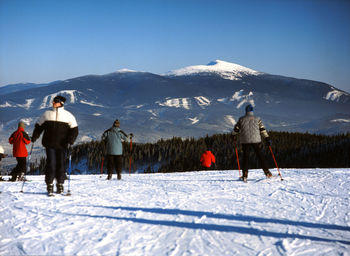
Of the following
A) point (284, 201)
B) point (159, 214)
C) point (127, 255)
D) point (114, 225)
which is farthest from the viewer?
point (284, 201)

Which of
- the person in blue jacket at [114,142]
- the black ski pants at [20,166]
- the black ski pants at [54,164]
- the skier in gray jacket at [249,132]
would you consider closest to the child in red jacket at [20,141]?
the black ski pants at [20,166]

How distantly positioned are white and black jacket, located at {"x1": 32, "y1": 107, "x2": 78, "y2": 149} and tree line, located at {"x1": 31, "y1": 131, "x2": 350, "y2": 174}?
11502 millimetres

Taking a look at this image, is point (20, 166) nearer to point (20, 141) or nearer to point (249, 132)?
point (20, 141)

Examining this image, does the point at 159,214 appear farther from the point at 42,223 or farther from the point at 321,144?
the point at 321,144

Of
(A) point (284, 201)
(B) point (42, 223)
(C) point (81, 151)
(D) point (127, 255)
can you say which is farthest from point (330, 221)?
(C) point (81, 151)

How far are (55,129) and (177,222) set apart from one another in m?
3.06

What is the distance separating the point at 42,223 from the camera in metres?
4.52

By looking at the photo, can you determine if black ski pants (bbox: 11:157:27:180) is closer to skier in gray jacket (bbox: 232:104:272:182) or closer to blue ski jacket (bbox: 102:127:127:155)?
blue ski jacket (bbox: 102:127:127:155)

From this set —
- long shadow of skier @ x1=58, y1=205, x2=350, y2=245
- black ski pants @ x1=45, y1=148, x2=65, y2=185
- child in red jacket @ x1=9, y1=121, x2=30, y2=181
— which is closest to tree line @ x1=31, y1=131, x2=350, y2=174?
child in red jacket @ x1=9, y1=121, x2=30, y2=181

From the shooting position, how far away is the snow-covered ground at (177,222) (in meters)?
3.66

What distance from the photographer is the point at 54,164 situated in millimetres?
6496

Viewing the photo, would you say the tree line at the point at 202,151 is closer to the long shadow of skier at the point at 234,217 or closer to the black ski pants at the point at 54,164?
the black ski pants at the point at 54,164

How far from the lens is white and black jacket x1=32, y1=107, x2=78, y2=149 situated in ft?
21.0

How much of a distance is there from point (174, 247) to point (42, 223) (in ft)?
6.11
